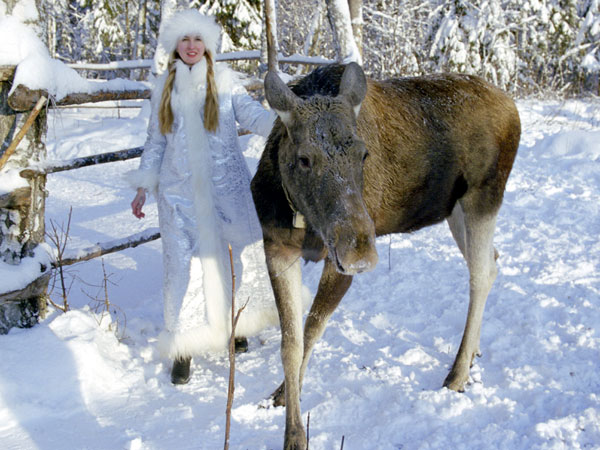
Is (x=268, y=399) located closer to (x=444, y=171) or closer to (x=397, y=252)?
(x=444, y=171)

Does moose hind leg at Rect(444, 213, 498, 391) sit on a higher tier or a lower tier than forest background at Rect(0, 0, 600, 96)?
lower

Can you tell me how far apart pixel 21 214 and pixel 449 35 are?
1680cm

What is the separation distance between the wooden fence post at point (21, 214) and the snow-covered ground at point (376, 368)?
0.60 feet

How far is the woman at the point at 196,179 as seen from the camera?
3.41 metres

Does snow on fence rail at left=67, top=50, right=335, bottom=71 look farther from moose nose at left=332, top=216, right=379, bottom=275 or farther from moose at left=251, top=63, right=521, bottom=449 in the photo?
moose nose at left=332, top=216, right=379, bottom=275

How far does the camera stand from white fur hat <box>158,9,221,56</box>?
11.0 ft

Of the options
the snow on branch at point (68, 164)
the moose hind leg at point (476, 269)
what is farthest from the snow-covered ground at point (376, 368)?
the snow on branch at point (68, 164)

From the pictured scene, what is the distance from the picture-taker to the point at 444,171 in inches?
137

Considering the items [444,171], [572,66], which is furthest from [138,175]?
[572,66]

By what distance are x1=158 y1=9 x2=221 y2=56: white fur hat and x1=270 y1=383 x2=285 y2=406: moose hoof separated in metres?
2.27

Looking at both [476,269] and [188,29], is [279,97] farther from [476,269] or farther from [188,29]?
[476,269]

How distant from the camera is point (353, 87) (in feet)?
8.98

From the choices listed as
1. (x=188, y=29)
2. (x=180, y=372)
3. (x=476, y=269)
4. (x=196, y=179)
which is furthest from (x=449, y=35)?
(x=180, y=372)

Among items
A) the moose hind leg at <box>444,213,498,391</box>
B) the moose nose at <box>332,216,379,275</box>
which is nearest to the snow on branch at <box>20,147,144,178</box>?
the moose nose at <box>332,216,379,275</box>
